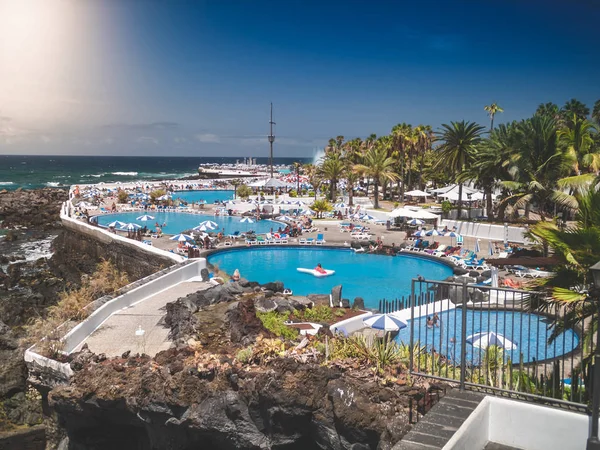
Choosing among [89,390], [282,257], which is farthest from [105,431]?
[282,257]

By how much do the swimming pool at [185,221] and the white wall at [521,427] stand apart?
3319 cm

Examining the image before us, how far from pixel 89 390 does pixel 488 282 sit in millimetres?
15305

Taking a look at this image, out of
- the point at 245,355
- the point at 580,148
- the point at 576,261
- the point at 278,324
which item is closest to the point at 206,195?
the point at 580,148

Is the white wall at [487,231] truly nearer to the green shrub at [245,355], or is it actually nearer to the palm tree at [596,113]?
the palm tree at [596,113]

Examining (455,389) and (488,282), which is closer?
(455,389)

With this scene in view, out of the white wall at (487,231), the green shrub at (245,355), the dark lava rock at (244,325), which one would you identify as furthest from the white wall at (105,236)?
the white wall at (487,231)

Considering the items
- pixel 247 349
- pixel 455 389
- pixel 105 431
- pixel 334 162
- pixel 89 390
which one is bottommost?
pixel 105 431

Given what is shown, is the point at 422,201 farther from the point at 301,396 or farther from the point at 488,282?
the point at 301,396

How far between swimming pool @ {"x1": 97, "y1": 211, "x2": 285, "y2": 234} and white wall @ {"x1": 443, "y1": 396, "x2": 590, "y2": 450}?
33.2 meters

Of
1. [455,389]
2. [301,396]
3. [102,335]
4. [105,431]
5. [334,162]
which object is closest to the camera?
[455,389]

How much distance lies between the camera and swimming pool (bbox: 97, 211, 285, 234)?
4019cm

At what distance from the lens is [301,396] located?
994cm

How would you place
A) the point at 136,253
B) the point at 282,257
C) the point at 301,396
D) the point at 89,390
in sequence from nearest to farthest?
1. the point at 301,396
2. the point at 89,390
3. the point at 136,253
4. the point at 282,257

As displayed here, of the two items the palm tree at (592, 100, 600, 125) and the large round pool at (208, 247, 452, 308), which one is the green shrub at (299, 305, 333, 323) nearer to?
the large round pool at (208, 247, 452, 308)
